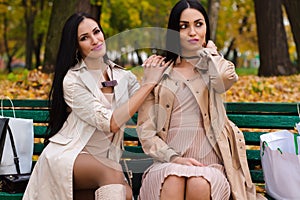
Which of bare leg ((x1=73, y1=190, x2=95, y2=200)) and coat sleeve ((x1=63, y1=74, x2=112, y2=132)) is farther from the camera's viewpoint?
bare leg ((x1=73, y1=190, x2=95, y2=200))

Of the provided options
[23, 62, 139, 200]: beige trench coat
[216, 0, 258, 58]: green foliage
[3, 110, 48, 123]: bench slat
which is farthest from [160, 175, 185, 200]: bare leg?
[216, 0, 258, 58]: green foliage

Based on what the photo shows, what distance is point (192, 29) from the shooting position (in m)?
3.17

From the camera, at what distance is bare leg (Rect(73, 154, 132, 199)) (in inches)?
121

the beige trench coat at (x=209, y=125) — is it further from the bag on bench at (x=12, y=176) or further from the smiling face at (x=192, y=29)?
the bag on bench at (x=12, y=176)

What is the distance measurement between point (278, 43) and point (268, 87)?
4.59 m

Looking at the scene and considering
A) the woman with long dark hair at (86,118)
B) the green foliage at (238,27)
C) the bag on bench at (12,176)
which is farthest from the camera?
the green foliage at (238,27)

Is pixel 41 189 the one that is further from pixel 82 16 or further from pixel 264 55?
pixel 264 55

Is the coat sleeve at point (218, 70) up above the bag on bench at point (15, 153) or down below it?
above

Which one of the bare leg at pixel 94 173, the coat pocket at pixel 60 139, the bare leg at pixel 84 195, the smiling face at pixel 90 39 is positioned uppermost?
the smiling face at pixel 90 39

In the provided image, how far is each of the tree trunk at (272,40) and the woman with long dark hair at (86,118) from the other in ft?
24.0

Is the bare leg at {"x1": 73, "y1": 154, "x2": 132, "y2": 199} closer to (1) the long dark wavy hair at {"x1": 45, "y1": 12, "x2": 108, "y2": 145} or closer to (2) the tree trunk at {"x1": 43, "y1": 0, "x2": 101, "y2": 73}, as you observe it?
(1) the long dark wavy hair at {"x1": 45, "y1": 12, "x2": 108, "y2": 145}

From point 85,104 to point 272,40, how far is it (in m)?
7.81

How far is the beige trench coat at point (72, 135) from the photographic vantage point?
3.11 metres

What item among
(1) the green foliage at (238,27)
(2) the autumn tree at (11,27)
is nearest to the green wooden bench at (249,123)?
(2) the autumn tree at (11,27)
